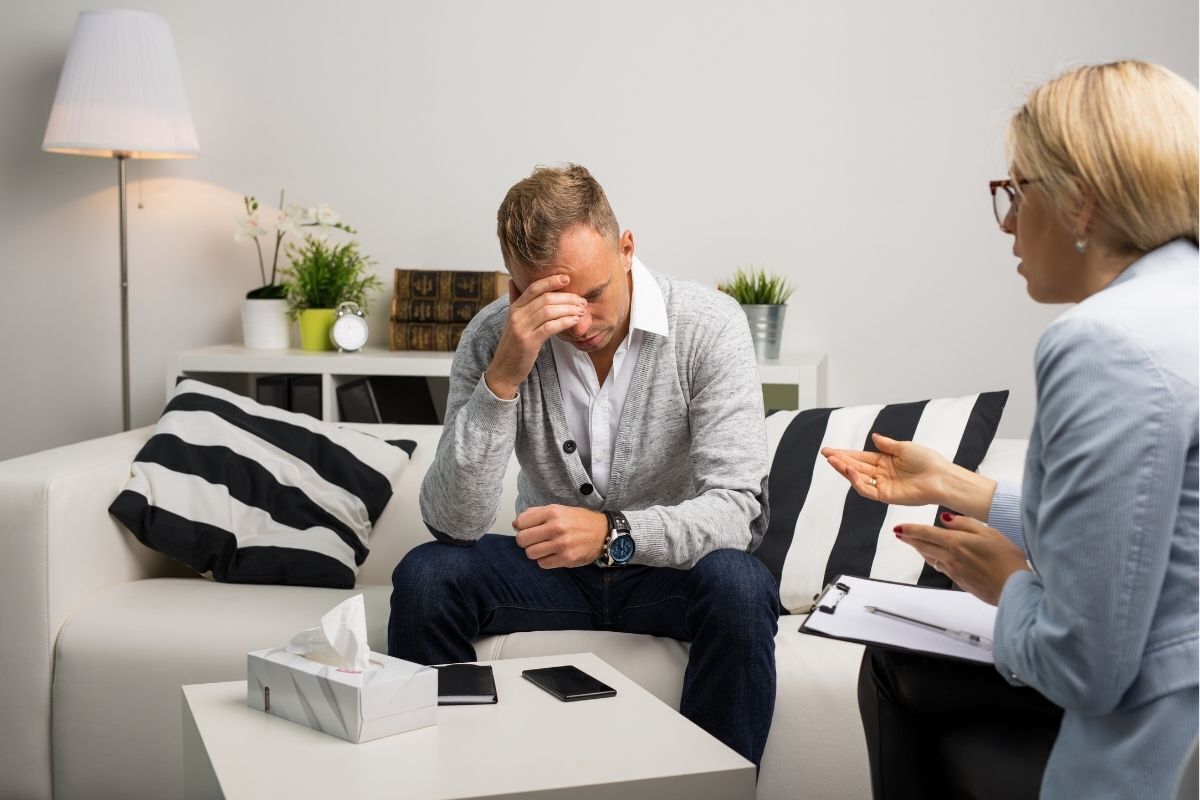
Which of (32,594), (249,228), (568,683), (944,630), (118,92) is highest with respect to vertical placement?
(118,92)

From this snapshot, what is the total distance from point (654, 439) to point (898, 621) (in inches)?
26.2

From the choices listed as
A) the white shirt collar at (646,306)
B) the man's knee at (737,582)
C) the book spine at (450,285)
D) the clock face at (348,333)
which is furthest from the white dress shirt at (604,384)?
the clock face at (348,333)

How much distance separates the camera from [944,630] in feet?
4.14

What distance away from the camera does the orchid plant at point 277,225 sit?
10.1ft

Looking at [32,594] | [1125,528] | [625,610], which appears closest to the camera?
[1125,528]

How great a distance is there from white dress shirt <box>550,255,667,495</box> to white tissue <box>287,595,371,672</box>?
0.66 meters

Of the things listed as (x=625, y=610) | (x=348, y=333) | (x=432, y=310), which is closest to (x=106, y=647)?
(x=625, y=610)

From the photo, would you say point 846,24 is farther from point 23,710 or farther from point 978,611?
point 23,710

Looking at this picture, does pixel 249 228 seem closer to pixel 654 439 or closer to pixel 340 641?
pixel 654 439

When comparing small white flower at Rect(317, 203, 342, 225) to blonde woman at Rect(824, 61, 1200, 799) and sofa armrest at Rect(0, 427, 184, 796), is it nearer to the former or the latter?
sofa armrest at Rect(0, 427, 184, 796)

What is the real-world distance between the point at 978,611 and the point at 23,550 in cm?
153

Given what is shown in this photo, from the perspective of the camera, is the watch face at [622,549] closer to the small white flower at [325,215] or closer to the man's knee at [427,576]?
the man's knee at [427,576]

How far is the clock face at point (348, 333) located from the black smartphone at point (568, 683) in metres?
1.72

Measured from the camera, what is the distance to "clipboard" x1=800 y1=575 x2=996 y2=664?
1218 mm
